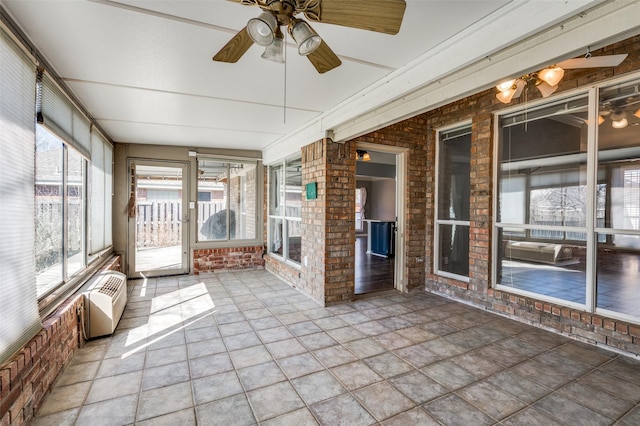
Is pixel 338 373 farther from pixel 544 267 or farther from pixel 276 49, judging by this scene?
pixel 544 267

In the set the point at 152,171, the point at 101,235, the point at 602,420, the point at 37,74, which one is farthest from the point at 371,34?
the point at 152,171

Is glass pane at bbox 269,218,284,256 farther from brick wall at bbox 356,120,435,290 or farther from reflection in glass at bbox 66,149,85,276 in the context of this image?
reflection in glass at bbox 66,149,85,276

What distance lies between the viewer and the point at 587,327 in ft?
9.64

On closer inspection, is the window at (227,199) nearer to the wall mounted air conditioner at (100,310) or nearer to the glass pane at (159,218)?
the glass pane at (159,218)

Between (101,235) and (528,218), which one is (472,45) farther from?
(101,235)

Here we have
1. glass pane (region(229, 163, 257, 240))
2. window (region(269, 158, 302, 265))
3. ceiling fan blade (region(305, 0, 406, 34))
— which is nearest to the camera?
ceiling fan blade (region(305, 0, 406, 34))

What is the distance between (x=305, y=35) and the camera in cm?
151

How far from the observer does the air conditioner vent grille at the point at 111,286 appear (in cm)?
324

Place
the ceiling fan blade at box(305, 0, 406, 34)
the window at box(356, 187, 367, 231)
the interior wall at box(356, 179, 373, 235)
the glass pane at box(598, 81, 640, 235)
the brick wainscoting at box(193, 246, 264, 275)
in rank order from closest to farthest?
the ceiling fan blade at box(305, 0, 406, 34), the glass pane at box(598, 81, 640, 235), the brick wainscoting at box(193, 246, 264, 275), the window at box(356, 187, 367, 231), the interior wall at box(356, 179, 373, 235)

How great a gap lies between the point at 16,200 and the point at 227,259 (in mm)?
4462

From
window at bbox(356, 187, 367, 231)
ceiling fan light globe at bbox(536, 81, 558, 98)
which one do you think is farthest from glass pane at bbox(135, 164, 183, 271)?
window at bbox(356, 187, 367, 231)

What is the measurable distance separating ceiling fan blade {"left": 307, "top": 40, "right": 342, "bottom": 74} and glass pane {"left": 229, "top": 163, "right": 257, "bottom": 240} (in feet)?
15.7

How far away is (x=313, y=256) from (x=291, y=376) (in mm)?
2127

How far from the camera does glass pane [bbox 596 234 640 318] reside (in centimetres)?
281
